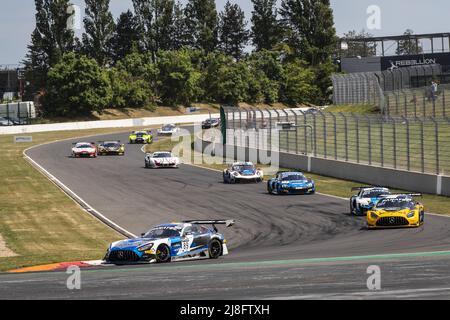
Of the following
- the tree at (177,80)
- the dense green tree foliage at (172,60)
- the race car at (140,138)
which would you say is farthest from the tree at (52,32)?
the race car at (140,138)

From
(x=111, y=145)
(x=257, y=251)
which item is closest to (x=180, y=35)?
(x=111, y=145)

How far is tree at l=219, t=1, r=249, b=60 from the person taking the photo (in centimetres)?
16262

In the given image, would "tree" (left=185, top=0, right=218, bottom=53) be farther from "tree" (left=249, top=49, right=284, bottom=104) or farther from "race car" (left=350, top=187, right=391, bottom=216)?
"race car" (left=350, top=187, right=391, bottom=216)

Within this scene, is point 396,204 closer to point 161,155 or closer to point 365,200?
point 365,200

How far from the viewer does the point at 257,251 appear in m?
→ 23.7

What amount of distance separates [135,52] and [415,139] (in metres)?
97.9

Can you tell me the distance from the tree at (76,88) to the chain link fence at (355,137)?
47.6 m

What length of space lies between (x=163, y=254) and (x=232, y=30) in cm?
14353

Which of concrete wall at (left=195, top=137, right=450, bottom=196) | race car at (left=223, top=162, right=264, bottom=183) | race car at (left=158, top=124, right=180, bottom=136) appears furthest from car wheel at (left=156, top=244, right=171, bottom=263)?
race car at (left=158, top=124, right=180, bottom=136)

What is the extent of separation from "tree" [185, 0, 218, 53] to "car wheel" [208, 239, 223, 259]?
12245cm

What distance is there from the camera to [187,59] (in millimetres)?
126875

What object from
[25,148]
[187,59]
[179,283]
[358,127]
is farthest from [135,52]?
[179,283]

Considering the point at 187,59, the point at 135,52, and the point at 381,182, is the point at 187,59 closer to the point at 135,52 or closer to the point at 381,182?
the point at 135,52

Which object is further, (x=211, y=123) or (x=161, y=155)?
(x=211, y=123)
